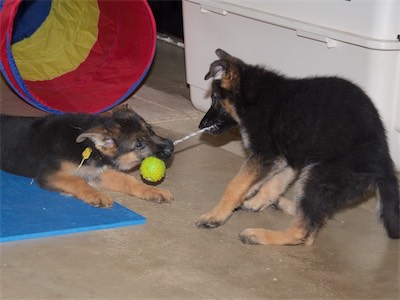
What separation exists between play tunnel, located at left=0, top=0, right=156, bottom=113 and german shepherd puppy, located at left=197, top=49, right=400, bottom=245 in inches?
74.5

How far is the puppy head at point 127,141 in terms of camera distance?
5344mm

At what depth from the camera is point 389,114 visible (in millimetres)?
5805

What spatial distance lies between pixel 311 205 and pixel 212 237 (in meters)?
0.74

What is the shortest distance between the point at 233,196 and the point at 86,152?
1.14 meters

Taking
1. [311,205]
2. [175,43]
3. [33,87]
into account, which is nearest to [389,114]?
[311,205]

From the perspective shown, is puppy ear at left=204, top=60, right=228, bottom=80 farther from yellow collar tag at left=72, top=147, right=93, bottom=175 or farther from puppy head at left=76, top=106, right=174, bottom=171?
yellow collar tag at left=72, top=147, right=93, bottom=175

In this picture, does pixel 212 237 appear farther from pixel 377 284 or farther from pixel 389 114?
pixel 389 114

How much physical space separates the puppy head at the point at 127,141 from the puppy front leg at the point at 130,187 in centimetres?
14

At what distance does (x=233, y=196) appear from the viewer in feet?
16.6

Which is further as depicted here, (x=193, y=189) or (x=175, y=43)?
(x=175, y=43)

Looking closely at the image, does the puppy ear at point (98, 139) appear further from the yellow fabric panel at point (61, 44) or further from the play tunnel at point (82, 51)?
the yellow fabric panel at point (61, 44)

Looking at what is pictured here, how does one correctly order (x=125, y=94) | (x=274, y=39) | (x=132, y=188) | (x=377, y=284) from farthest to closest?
(x=125, y=94) < (x=274, y=39) < (x=132, y=188) < (x=377, y=284)

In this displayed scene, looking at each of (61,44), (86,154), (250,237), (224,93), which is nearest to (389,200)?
(250,237)

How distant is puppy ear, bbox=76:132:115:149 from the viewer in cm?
516
